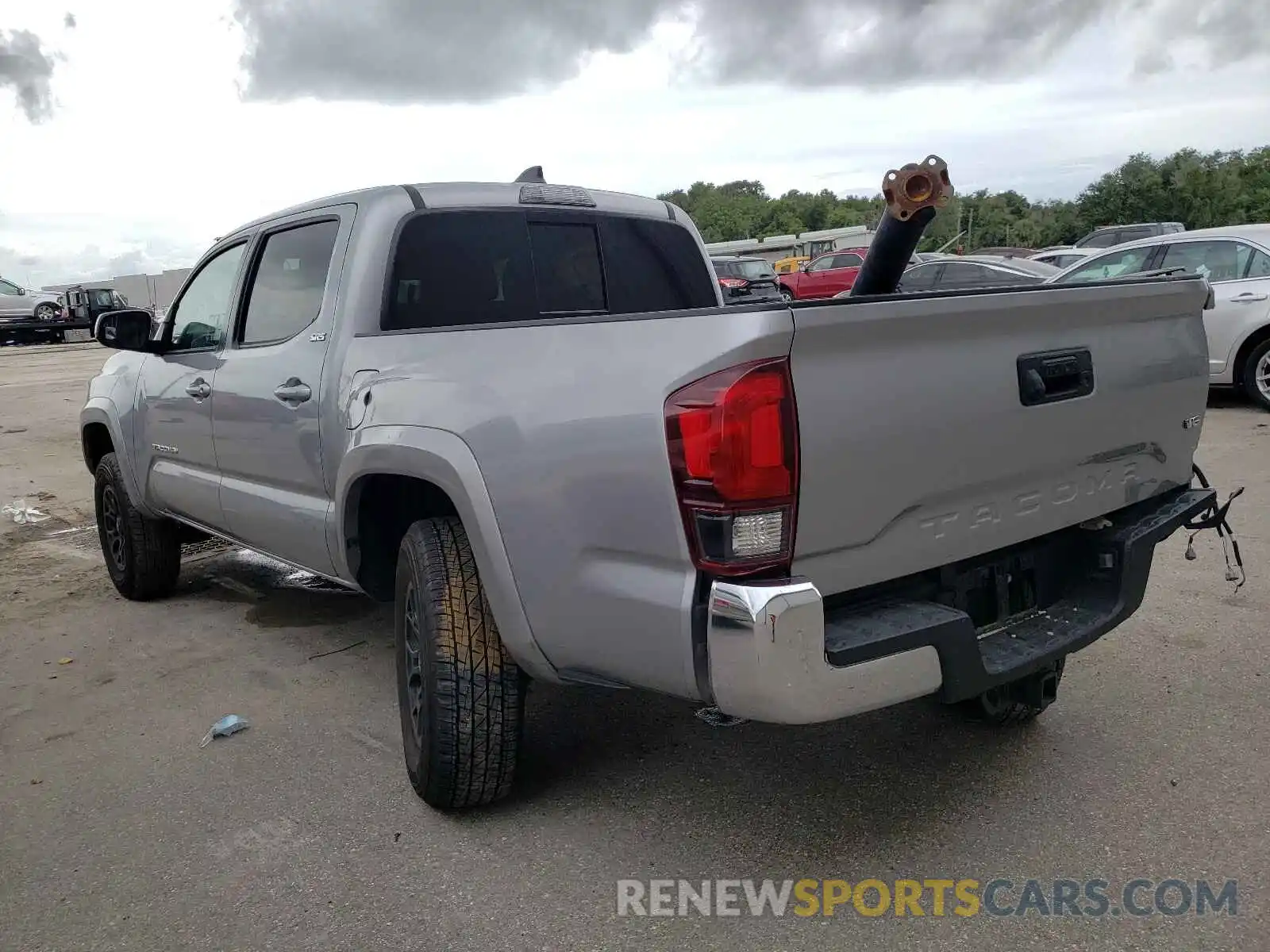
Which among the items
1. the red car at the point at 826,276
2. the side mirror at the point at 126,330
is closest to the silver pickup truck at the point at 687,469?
the side mirror at the point at 126,330

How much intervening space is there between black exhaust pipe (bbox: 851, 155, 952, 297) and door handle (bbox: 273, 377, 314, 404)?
198cm

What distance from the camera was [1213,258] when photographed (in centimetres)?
980

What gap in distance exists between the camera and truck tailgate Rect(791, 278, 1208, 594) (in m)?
2.31

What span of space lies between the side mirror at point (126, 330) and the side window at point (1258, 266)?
9224 millimetres

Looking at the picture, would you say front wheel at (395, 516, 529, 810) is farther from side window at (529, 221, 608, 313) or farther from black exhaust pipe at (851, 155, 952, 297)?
black exhaust pipe at (851, 155, 952, 297)

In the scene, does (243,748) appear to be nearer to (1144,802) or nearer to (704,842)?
(704,842)

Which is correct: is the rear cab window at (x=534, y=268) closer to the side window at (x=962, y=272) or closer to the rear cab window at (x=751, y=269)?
the side window at (x=962, y=272)

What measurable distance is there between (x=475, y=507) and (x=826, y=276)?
22.2 m

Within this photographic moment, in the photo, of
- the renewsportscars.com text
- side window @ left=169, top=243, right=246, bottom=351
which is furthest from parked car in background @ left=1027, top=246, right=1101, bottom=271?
the renewsportscars.com text

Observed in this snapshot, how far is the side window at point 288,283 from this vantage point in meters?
3.87

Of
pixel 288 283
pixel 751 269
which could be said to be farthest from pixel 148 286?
pixel 288 283

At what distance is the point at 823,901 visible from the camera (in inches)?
104

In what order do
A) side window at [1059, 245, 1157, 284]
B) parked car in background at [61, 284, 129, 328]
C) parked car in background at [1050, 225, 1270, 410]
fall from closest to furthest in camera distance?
parked car in background at [1050, 225, 1270, 410] → side window at [1059, 245, 1157, 284] → parked car in background at [61, 284, 129, 328]

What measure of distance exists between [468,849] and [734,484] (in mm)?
1437
